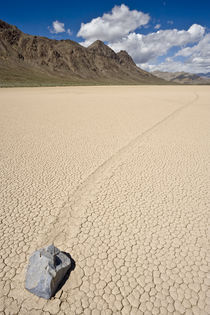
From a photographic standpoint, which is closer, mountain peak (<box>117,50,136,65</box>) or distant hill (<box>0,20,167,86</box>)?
distant hill (<box>0,20,167,86</box>)

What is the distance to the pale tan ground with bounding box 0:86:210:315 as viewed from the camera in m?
2.43

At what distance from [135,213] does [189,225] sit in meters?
0.95

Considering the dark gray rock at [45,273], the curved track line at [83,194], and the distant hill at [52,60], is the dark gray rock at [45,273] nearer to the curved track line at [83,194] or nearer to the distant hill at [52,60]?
the curved track line at [83,194]

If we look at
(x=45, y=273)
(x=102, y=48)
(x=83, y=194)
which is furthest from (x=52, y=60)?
(x=45, y=273)

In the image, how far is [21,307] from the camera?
7.54ft

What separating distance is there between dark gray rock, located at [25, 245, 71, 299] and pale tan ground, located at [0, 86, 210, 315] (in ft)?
0.37

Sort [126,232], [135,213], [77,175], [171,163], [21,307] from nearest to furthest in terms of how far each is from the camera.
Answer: [21,307]
[126,232]
[135,213]
[77,175]
[171,163]

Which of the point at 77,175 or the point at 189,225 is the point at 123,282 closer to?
the point at 189,225

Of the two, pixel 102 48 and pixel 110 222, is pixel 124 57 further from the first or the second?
pixel 110 222

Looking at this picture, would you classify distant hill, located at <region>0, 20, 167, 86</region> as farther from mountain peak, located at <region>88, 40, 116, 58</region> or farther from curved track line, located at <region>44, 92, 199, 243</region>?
curved track line, located at <region>44, 92, 199, 243</region>

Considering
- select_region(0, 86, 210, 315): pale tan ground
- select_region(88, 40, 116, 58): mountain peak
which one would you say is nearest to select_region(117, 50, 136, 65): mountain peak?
select_region(88, 40, 116, 58): mountain peak

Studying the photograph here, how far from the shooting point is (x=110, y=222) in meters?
3.62

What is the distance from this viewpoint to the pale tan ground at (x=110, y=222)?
2.43m

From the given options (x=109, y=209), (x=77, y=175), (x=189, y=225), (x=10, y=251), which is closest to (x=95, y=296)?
(x=10, y=251)
